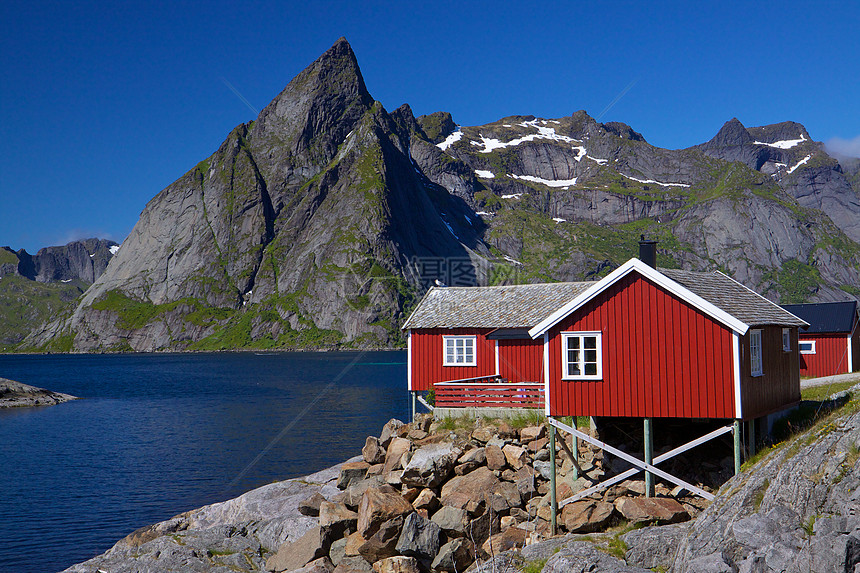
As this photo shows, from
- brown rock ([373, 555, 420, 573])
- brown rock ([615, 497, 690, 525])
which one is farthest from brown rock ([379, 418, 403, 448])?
brown rock ([615, 497, 690, 525])

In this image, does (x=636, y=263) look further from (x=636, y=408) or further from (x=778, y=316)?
(x=778, y=316)

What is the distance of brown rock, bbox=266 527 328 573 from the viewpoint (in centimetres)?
2114

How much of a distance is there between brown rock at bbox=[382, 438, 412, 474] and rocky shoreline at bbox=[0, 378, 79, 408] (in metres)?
75.5

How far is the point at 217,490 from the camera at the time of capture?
37.2 metres

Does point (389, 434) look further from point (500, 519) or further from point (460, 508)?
point (500, 519)

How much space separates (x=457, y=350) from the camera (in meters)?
38.5

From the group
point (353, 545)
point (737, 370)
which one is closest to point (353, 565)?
point (353, 545)

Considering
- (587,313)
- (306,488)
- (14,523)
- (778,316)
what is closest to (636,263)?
(587,313)

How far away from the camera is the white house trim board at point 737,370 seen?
20.4 m

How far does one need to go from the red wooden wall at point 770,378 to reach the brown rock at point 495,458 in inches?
329

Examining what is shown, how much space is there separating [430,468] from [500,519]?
346cm

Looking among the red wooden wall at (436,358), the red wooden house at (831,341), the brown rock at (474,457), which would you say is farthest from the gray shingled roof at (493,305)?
the red wooden house at (831,341)

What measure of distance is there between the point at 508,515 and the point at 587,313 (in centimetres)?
706

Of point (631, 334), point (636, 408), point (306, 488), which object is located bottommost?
point (306, 488)
